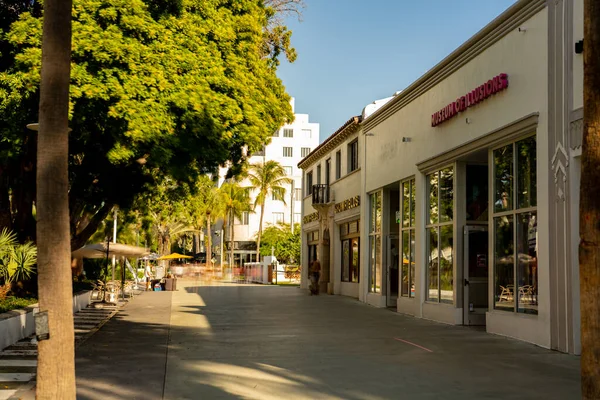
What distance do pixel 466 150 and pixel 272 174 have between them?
52.9 meters

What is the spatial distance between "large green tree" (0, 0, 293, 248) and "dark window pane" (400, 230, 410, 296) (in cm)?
692

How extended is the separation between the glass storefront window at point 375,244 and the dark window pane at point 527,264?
10.4 metres

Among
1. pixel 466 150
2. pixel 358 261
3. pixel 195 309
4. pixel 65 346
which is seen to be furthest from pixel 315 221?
pixel 65 346

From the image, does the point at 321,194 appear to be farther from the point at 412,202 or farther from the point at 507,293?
the point at 507,293

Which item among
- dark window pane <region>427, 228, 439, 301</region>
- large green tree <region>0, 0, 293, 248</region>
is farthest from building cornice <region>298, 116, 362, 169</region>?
large green tree <region>0, 0, 293, 248</region>

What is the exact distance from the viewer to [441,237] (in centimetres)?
1817

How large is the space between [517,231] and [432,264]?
5.03 metres

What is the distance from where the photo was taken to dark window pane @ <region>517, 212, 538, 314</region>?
13.3m

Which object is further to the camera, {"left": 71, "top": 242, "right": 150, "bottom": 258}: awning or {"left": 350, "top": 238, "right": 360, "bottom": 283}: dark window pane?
{"left": 350, "top": 238, "right": 360, "bottom": 283}: dark window pane

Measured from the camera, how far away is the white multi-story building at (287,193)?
269 ft

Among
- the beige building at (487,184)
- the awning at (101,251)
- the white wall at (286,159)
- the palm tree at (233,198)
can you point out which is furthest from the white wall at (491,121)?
the white wall at (286,159)

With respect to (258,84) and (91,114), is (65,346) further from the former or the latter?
(258,84)

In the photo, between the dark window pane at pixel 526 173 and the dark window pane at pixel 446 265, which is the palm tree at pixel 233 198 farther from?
the dark window pane at pixel 526 173

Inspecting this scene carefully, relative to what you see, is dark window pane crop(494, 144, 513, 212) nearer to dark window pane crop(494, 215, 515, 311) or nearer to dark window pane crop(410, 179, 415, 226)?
dark window pane crop(494, 215, 515, 311)
